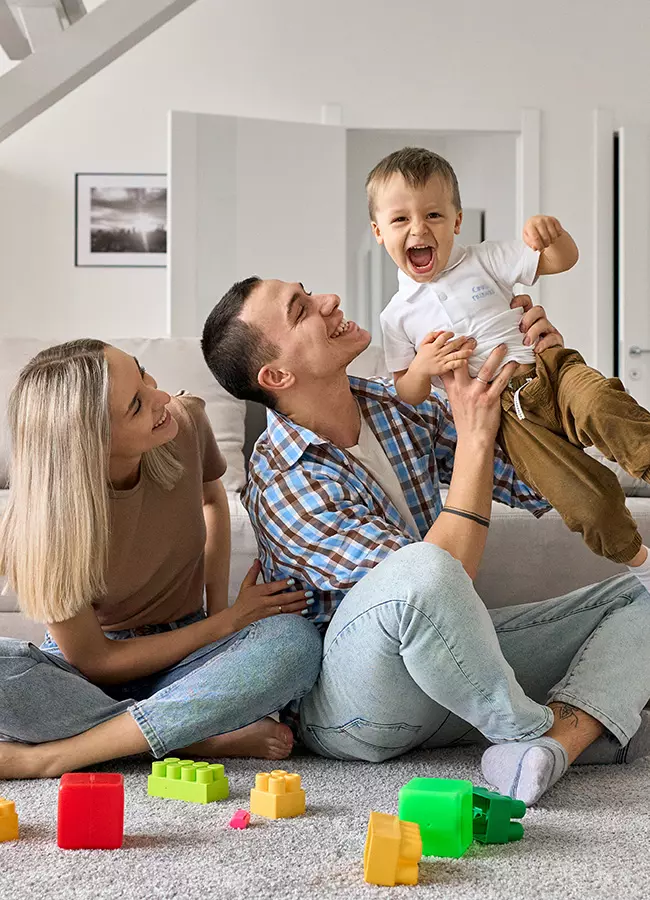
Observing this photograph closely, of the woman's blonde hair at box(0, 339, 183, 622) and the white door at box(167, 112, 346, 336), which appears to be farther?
the white door at box(167, 112, 346, 336)

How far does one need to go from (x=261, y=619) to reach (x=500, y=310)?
0.63 meters

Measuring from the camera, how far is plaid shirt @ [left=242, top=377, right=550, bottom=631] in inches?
61.8

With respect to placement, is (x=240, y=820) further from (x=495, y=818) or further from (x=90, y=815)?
(x=495, y=818)

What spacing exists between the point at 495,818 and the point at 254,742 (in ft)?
1.68

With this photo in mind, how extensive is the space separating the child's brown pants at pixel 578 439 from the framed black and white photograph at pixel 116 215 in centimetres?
364

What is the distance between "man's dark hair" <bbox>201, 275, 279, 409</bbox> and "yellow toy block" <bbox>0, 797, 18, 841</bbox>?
2.57 ft

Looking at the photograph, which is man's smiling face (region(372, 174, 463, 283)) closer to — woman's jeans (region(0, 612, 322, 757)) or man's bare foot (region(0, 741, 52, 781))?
woman's jeans (region(0, 612, 322, 757))

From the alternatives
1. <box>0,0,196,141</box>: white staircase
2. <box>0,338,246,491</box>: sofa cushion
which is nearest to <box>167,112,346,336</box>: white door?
<box>0,0,196,141</box>: white staircase

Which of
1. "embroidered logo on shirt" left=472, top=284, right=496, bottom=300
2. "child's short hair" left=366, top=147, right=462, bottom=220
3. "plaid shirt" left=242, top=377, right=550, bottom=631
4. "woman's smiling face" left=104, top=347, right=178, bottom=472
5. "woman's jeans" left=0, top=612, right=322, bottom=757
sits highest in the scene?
"child's short hair" left=366, top=147, right=462, bottom=220

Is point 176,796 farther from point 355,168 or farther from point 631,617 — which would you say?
point 355,168

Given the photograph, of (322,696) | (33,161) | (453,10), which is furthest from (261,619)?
(453,10)

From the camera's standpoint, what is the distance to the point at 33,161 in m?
4.94

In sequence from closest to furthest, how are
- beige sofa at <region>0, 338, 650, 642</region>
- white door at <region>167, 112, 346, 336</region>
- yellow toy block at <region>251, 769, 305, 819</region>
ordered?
yellow toy block at <region>251, 769, 305, 819</region> < beige sofa at <region>0, 338, 650, 642</region> < white door at <region>167, 112, 346, 336</region>

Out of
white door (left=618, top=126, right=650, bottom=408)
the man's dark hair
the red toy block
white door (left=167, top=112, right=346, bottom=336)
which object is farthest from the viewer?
white door (left=618, top=126, right=650, bottom=408)
